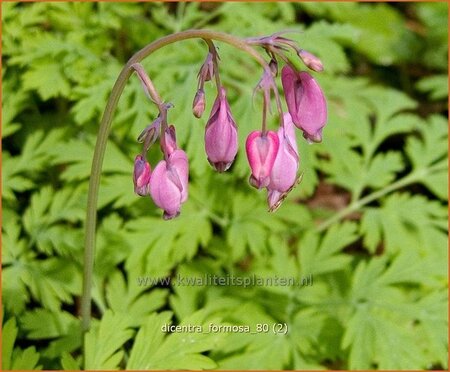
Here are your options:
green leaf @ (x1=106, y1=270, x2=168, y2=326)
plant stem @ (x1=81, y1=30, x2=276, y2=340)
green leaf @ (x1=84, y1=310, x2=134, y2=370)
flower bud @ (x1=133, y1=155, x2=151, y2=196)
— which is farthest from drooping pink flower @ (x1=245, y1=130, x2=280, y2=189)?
green leaf @ (x1=106, y1=270, x2=168, y2=326)

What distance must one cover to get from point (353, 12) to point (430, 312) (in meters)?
3.07

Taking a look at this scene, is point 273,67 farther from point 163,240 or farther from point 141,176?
point 163,240

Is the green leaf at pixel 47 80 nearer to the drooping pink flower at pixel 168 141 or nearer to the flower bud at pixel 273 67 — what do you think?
the drooping pink flower at pixel 168 141

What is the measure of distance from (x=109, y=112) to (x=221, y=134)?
1.58ft

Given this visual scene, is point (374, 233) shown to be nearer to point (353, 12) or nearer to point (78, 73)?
point (78, 73)

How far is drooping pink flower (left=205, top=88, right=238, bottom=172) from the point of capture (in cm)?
199

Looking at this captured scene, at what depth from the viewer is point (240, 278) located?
12.5 ft

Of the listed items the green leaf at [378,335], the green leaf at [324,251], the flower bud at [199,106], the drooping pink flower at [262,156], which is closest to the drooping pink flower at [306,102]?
the drooping pink flower at [262,156]

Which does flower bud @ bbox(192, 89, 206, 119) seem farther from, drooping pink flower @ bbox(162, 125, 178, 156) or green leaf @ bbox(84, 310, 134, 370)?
green leaf @ bbox(84, 310, 134, 370)

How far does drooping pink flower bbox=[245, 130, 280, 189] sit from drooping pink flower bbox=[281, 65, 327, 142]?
0.10 meters

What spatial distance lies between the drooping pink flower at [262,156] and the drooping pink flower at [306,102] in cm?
10

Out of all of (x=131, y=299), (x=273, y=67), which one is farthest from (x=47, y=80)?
(x=273, y=67)

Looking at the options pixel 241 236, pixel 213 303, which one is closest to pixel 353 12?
pixel 241 236

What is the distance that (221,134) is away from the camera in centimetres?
199
